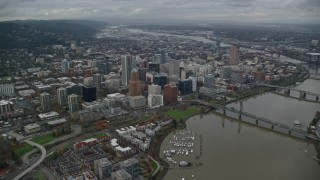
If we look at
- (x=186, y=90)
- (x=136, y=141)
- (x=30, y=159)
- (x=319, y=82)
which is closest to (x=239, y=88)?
(x=186, y=90)

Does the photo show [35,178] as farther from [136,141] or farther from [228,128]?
[228,128]

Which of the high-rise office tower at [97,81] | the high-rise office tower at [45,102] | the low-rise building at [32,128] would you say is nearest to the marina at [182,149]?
the low-rise building at [32,128]

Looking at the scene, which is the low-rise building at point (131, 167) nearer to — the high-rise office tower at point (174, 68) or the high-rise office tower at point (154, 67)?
the high-rise office tower at point (174, 68)

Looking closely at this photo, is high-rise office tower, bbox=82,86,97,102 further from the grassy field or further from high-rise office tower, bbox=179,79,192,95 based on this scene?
high-rise office tower, bbox=179,79,192,95

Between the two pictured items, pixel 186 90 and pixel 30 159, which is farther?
pixel 186 90

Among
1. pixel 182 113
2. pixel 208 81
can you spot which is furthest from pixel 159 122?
pixel 208 81

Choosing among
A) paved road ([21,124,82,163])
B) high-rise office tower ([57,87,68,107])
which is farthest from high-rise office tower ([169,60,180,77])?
paved road ([21,124,82,163])
